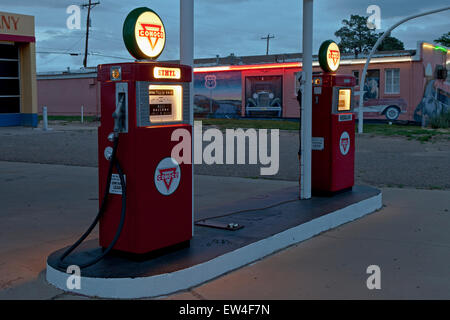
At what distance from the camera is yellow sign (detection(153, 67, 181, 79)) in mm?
5004

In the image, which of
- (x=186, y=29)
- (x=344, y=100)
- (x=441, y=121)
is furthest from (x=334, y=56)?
(x=441, y=121)

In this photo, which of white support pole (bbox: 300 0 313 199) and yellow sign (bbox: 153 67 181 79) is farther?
white support pole (bbox: 300 0 313 199)

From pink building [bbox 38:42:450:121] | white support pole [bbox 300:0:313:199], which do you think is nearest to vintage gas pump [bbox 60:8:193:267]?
white support pole [bbox 300:0:313:199]

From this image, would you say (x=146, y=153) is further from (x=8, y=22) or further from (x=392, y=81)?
(x=392, y=81)

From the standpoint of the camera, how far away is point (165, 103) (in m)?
5.19

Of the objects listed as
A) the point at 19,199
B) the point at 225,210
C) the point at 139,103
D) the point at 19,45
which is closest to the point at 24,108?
the point at 19,45

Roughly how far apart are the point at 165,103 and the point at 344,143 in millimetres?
4233

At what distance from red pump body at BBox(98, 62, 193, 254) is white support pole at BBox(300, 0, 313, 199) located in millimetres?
3111

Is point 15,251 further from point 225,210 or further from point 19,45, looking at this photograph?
point 19,45

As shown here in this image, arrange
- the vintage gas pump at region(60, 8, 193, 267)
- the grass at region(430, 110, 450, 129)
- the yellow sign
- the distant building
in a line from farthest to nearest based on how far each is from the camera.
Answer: the distant building < the grass at region(430, 110, 450, 129) < the yellow sign < the vintage gas pump at region(60, 8, 193, 267)

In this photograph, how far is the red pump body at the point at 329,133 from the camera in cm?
834

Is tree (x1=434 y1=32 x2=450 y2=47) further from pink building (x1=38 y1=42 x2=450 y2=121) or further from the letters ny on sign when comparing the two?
the letters ny on sign

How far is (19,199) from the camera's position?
Answer: 9.23 m

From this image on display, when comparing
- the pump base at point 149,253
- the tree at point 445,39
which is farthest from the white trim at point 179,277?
the tree at point 445,39
